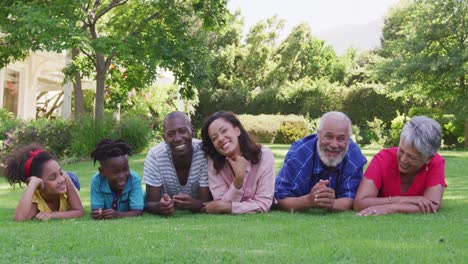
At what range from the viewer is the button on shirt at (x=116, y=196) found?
616 cm

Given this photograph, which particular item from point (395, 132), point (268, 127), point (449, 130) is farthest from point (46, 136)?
point (449, 130)

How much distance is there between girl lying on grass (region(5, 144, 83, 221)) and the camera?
5.94m

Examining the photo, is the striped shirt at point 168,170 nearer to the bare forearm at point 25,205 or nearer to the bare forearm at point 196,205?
the bare forearm at point 196,205

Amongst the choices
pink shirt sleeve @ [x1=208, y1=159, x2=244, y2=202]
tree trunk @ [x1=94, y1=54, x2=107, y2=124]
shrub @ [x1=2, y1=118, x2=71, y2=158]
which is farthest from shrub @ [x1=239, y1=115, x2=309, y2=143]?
pink shirt sleeve @ [x1=208, y1=159, x2=244, y2=202]

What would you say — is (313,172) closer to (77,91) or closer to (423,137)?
(423,137)

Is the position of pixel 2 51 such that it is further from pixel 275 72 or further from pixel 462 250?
pixel 275 72

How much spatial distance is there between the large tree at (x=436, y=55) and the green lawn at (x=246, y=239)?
18442 millimetres

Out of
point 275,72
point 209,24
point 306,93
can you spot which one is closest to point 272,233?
point 209,24

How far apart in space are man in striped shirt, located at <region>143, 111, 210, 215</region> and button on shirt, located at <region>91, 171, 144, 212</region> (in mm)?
139

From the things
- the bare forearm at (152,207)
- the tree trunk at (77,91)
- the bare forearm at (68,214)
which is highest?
the tree trunk at (77,91)

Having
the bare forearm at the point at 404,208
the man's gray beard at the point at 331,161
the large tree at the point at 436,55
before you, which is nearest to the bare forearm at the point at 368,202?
the bare forearm at the point at 404,208

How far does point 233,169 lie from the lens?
6.10m

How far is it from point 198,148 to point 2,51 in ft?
41.7

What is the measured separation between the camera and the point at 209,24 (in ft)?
60.2
